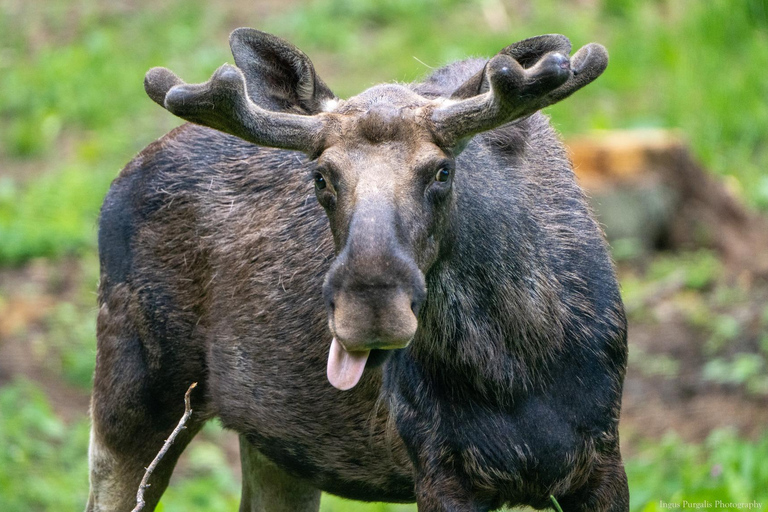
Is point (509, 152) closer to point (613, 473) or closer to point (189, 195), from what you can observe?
point (613, 473)

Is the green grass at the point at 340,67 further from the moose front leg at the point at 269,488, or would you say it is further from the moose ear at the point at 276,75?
the moose ear at the point at 276,75

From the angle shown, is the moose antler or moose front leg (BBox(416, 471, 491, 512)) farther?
moose front leg (BBox(416, 471, 491, 512))

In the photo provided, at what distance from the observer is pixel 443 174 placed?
13.6 ft

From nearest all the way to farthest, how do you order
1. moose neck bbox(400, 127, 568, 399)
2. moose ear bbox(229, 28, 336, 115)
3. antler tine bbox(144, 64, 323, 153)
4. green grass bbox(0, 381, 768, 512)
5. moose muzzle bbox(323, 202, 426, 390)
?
moose muzzle bbox(323, 202, 426, 390)
antler tine bbox(144, 64, 323, 153)
moose neck bbox(400, 127, 568, 399)
moose ear bbox(229, 28, 336, 115)
green grass bbox(0, 381, 768, 512)

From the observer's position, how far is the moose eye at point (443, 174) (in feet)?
13.5

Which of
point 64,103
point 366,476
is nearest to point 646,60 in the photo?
point 64,103

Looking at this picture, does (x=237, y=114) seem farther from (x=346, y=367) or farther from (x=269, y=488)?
(x=269, y=488)

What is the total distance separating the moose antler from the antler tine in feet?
1.71

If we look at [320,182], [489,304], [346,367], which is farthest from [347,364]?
[489,304]

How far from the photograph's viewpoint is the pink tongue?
12.9 ft

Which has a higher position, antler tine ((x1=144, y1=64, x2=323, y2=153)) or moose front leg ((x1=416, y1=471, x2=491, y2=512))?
antler tine ((x1=144, y1=64, x2=323, y2=153))

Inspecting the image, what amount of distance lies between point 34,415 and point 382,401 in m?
4.45

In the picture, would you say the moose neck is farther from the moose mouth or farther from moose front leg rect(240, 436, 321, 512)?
moose front leg rect(240, 436, 321, 512)

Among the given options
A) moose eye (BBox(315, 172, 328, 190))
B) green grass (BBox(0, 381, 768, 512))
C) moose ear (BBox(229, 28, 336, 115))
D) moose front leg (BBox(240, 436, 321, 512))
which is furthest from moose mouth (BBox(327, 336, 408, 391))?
green grass (BBox(0, 381, 768, 512))
